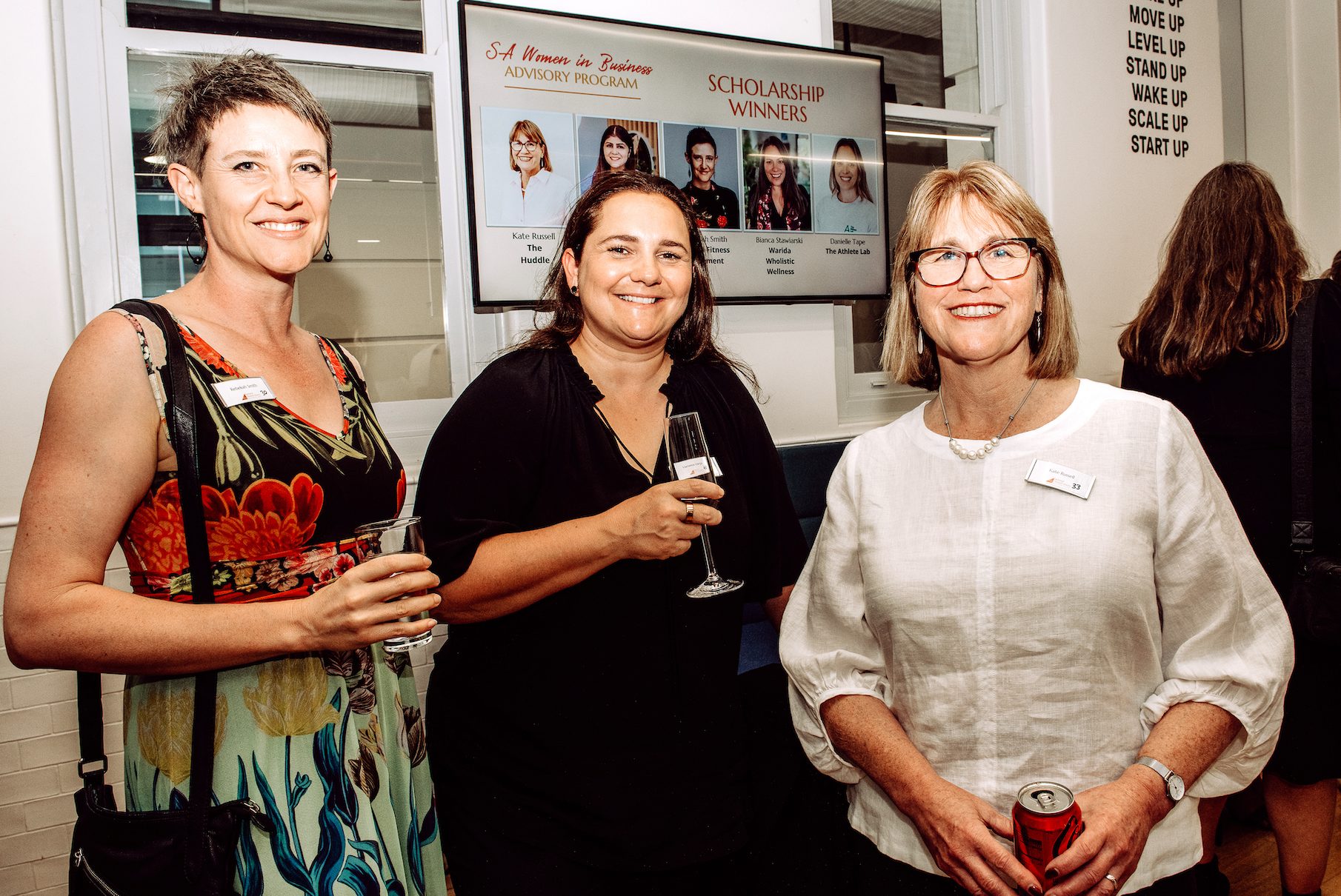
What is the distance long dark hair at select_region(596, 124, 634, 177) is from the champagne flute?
1.80 metres

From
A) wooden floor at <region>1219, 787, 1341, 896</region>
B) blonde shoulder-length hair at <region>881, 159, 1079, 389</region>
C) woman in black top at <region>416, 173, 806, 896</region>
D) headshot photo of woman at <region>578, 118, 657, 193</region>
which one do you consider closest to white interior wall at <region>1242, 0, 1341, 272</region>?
wooden floor at <region>1219, 787, 1341, 896</region>

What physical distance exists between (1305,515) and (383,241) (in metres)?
2.78

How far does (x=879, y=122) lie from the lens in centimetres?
352

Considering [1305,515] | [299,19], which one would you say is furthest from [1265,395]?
[299,19]

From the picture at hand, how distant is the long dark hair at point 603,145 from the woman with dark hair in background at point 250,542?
1.69 metres

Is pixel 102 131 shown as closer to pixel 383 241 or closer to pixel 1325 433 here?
pixel 383 241

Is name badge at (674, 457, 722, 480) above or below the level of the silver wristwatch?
above

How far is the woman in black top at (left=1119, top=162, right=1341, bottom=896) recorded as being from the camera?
2277 mm

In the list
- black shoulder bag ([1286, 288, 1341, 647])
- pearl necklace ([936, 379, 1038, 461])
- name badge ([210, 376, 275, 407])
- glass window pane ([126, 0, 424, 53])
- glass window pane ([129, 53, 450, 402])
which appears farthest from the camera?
glass window pane ([129, 53, 450, 402])

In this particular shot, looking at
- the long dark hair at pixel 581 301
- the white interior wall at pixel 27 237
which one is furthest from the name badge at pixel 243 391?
the white interior wall at pixel 27 237

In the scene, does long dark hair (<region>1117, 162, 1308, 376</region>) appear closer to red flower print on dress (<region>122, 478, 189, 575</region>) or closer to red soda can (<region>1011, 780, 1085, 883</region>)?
red soda can (<region>1011, 780, 1085, 883</region>)

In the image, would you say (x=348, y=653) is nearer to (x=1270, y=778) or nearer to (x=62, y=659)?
(x=62, y=659)

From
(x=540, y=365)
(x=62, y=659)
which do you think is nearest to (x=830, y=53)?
(x=540, y=365)

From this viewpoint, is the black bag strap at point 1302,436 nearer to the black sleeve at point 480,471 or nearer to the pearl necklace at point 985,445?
the pearl necklace at point 985,445
